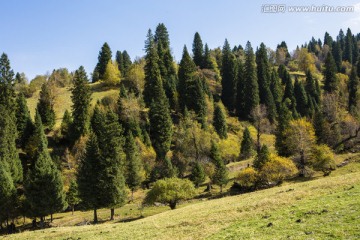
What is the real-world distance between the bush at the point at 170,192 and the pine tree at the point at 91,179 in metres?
8.06

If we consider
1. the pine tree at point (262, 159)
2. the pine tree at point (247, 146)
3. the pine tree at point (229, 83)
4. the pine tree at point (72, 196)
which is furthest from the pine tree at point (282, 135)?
the pine tree at point (72, 196)

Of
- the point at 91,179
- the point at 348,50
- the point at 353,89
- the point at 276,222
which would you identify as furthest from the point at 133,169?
the point at 348,50

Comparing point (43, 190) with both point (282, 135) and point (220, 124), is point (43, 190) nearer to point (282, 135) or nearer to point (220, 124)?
point (282, 135)

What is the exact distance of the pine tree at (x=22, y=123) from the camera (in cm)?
7875

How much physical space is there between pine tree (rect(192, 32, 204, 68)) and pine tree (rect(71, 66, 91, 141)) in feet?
186

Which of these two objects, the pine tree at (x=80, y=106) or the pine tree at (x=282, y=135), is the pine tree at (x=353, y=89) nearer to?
the pine tree at (x=282, y=135)

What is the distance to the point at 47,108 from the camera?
3415 inches

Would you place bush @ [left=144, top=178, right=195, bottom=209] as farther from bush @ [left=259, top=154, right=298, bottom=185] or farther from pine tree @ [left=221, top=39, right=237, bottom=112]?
pine tree @ [left=221, top=39, right=237, bottom=112]

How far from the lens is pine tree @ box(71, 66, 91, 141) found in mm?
78625

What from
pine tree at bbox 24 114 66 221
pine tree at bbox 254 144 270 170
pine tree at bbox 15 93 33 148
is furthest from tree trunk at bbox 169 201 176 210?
pine tree at bbox 15 93 33 148

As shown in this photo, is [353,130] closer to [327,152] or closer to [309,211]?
[327,152]

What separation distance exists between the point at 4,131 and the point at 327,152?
64.7 m

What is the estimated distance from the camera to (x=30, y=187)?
54375 mm

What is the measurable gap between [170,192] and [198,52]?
89639 mm
